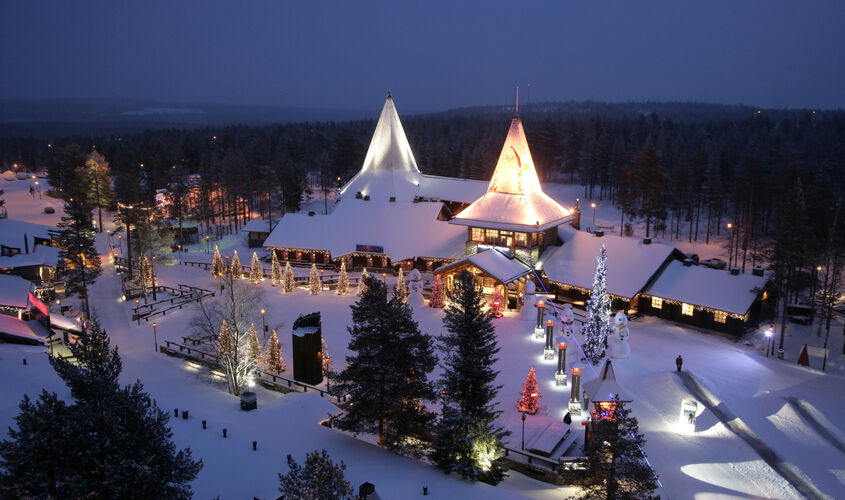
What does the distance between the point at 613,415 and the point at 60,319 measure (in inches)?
1188

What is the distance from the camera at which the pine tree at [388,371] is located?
17938 millimetres

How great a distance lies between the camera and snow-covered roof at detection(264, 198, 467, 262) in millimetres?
39750

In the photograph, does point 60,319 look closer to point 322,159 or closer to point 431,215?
point 431,215

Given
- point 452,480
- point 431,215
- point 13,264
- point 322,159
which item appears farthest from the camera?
point 322,159

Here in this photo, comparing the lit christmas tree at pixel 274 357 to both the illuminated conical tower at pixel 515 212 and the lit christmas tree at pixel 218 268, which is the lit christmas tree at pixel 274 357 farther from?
the lit christmas tree at pixel 218 268

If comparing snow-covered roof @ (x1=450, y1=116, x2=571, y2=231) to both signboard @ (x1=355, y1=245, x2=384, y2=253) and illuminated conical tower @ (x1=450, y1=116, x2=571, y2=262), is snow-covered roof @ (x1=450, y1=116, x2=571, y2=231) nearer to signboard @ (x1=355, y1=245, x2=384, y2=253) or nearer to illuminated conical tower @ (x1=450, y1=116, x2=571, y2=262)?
illuminated conical tower @ (x1=450, y1=116, x2=571, y2=262)

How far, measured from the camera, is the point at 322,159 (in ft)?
253

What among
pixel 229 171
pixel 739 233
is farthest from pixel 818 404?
pixel 229 171

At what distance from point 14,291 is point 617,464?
3233 cm

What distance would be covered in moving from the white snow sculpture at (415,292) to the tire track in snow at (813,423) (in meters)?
18.3

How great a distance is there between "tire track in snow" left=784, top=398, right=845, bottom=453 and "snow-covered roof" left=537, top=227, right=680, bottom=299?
33.4 feet

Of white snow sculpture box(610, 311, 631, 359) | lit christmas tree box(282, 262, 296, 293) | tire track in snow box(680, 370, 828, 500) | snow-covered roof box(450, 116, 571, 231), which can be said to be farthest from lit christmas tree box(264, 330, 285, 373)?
tire track in snow box(680, 370, 828, 500)

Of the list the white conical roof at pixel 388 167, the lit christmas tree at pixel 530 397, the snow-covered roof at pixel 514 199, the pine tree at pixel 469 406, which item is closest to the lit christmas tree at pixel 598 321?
the lit christmas tree at pixel 530 397

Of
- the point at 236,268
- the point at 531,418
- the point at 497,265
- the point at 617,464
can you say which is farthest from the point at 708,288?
the point at 236,268
